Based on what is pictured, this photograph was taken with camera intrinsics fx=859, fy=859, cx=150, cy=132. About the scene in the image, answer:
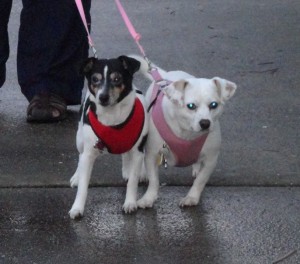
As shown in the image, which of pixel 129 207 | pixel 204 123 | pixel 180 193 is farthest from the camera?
pixel 180 193

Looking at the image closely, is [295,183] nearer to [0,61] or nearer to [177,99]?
[177,99]

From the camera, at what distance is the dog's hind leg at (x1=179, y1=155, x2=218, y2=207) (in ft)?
16.6

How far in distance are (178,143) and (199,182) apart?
0.29 m

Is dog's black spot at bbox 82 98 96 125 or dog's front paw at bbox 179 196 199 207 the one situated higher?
dog's black spot at bbox 82 98 96 125

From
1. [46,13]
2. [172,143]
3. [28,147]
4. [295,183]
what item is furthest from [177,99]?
[46,13]

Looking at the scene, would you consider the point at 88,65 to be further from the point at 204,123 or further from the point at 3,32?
the point at 3,32

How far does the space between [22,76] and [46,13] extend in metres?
0.55

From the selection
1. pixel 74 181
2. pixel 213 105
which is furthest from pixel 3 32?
pixel 213 105

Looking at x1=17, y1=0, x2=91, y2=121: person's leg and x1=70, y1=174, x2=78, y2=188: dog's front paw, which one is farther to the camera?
x1=17, y1=0, x2=91, y2=121: person's leg

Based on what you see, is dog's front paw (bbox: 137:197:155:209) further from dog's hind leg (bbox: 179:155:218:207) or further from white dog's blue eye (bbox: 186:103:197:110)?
white dog's blue eye (bbox: 186:103:197:110)

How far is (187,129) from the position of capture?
491cm

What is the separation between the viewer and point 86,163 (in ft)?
16.4

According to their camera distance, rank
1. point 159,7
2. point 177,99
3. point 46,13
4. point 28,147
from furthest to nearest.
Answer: point 159,7 → point 46,13 → point 28,147 → point 177,99

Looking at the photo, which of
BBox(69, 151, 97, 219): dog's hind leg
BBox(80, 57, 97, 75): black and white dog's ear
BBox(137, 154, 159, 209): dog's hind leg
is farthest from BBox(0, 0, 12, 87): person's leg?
BBox(137, 154, 159, 209): dog's hind leg
